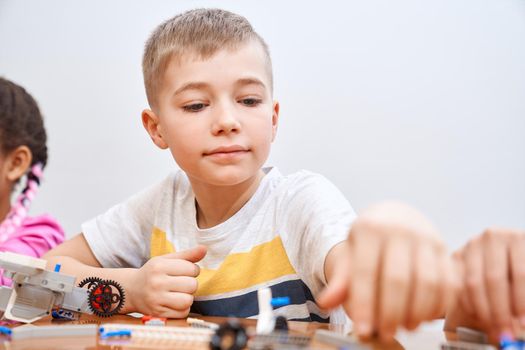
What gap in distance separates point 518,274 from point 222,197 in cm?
73

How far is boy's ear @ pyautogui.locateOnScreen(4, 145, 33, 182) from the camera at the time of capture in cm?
157

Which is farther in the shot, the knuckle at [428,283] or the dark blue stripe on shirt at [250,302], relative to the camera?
the dark blue stripe on shirt at [250,302]

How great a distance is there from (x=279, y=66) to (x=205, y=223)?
0.80m

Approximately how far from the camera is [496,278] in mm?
583

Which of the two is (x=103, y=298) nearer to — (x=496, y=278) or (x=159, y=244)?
(x=159, y=244)

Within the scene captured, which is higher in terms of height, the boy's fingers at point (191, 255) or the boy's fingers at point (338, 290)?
the boy's fingers at point (191, 255)

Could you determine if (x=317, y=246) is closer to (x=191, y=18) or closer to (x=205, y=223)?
(x=205, y=223)

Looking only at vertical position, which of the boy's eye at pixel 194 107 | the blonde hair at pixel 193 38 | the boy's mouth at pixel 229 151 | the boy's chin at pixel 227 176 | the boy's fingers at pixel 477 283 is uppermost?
the blonde hair at pixel 193 38

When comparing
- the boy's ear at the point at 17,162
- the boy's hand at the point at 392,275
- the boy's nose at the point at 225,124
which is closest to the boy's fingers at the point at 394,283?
the boy's hand at the point at 392,275

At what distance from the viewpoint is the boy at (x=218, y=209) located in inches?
39.6

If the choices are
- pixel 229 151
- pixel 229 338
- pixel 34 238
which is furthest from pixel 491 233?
pixel 34 238

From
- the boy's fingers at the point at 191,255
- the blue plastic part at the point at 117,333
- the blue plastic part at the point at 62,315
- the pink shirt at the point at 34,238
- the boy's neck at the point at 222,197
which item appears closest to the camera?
the blue plastic part at the point at 117,333

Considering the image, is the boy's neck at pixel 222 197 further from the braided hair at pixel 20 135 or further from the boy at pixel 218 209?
the braided hair at pixel 20 135

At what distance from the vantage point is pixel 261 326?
2.14 ft
